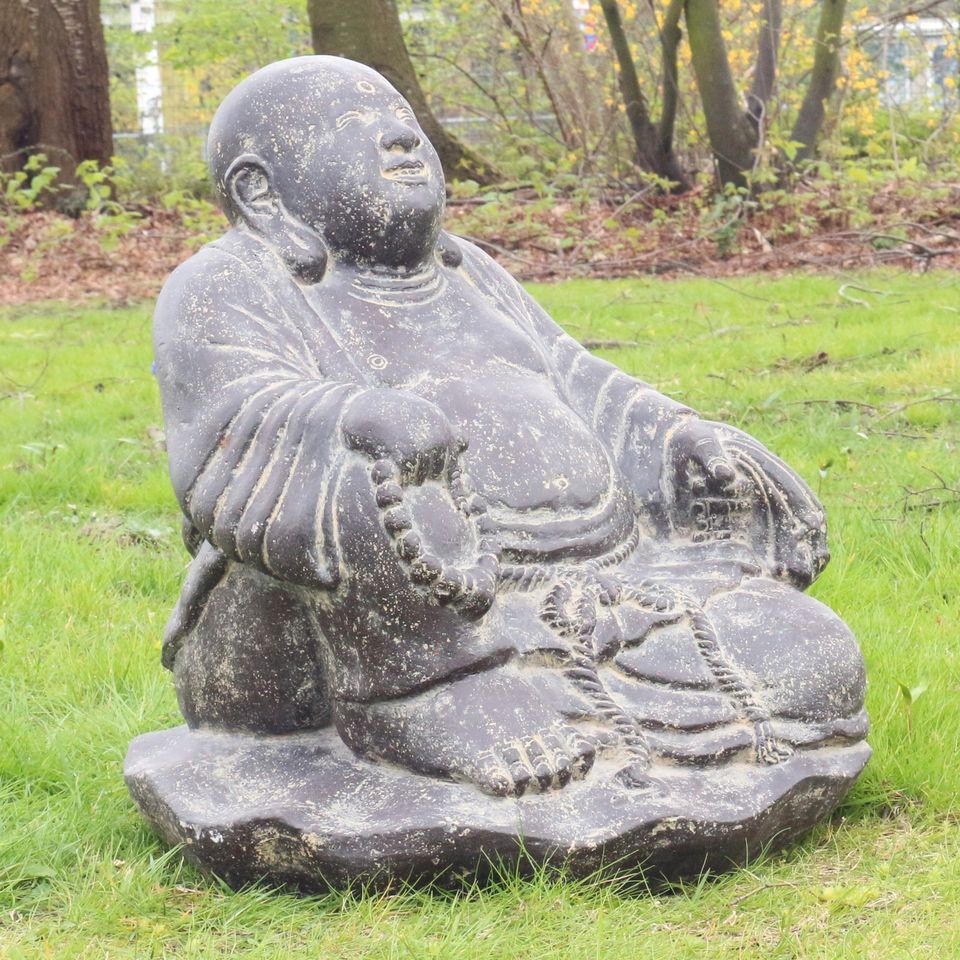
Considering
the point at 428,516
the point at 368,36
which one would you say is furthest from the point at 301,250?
the point at 368,36

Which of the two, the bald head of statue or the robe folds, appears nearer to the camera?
the robe folds

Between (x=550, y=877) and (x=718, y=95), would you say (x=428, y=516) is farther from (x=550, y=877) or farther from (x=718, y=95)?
(x=718, y=95)

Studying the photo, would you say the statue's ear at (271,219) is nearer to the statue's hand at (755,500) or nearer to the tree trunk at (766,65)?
the statue's hand at (755,500)

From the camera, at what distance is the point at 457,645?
2.87 metres

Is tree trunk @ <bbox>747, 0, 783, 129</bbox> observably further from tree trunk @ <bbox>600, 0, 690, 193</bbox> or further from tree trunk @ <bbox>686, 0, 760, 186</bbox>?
tree trunk @ <bbox>600, 0, 690, 193</bbox>

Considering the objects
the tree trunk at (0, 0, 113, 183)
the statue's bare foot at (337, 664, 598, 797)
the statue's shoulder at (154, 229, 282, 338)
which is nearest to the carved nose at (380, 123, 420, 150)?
the statue's shoulder at (154, 229, 282, 338)

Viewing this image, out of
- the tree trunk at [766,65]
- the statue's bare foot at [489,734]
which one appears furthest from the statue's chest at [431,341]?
the tree trunk at [766,65]

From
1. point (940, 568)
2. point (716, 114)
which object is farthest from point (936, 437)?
point (716, 114)

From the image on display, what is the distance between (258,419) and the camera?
9.49 feet

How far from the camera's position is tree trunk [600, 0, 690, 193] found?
12.1 m

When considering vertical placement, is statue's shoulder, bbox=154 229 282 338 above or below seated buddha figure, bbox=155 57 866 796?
above

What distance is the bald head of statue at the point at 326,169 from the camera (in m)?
3.22

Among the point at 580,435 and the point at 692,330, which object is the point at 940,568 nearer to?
the point at 580,435

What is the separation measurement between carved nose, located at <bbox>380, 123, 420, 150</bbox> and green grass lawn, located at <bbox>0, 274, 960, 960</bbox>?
1617 mm
